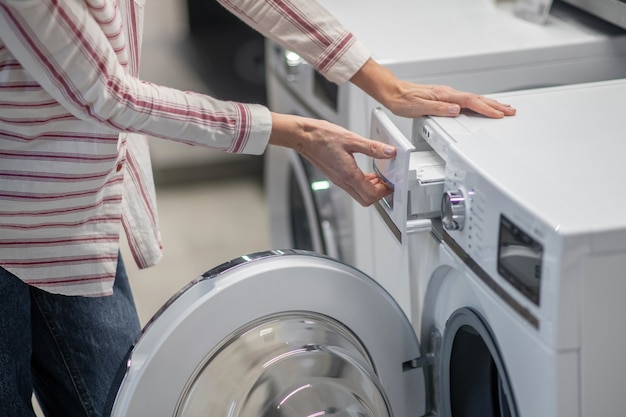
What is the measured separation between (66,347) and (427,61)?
0.67 metres

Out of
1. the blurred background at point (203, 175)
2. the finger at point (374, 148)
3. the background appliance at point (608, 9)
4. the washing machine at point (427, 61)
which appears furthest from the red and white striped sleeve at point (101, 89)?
the blurred background at point (203, 175)

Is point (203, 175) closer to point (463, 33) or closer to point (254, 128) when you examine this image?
point (463, 33)

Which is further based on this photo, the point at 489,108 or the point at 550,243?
the point at 489,108

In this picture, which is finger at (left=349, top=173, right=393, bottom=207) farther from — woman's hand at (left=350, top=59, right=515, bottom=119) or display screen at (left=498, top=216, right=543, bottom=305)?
display screen at (left=498, top=216, right=543, bottom=305)

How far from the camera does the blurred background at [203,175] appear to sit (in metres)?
2.42

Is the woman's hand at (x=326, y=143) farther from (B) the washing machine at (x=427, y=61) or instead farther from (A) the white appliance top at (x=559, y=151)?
(B) the washing machine at (x=427, y=61)

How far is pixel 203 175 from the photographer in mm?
2906

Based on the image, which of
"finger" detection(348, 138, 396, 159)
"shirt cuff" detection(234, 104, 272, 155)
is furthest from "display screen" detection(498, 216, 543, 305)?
"shirt cuff" detection(234, 104, 272, 155)

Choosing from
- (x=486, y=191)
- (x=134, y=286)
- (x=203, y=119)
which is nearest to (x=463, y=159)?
(x=486, y=191)

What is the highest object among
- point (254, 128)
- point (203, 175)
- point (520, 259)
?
point (254, 128)

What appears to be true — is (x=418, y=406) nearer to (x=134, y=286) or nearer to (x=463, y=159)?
(x=463, y=159)

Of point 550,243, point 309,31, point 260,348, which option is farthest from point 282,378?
point 309,31

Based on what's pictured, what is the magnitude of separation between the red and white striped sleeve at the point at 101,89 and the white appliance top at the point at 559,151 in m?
0.26

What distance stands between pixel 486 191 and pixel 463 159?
0.06 m
